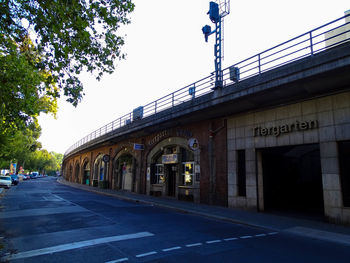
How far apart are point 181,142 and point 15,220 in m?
11.6

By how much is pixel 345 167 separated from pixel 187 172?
10311mm

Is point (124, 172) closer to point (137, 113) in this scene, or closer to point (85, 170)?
point (137, 113)

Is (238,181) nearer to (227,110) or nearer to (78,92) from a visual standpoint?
(227,110)

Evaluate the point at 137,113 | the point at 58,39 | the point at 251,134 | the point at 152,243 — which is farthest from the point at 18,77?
the point at 137,113

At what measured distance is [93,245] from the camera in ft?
21.1

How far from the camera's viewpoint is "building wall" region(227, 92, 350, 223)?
33.6 feet

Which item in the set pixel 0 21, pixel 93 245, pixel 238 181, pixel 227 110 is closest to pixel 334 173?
pixel 238 181

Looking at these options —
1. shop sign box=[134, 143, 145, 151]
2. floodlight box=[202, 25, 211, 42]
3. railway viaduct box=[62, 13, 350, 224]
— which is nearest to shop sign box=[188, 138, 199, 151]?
railway viaduct box=[62, 13, 350, 224]

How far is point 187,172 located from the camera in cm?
1834

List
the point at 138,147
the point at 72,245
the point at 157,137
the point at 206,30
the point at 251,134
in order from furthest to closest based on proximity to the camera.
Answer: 1. the point at 138,147
2. the point at 157,137
3. the point at 206,30
4. the point at 251,134
5. the point at 72,245

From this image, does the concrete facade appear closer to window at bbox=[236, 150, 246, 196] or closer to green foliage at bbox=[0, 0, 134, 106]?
window at bbox=[236, 150, 246, 196]

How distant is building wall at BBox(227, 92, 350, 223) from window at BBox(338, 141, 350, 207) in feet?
0.72

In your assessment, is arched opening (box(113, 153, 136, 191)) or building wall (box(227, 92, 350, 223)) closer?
building wall (box(227, 92, 350, 223))

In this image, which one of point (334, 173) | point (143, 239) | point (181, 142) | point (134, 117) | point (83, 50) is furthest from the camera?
point (134, 117)
